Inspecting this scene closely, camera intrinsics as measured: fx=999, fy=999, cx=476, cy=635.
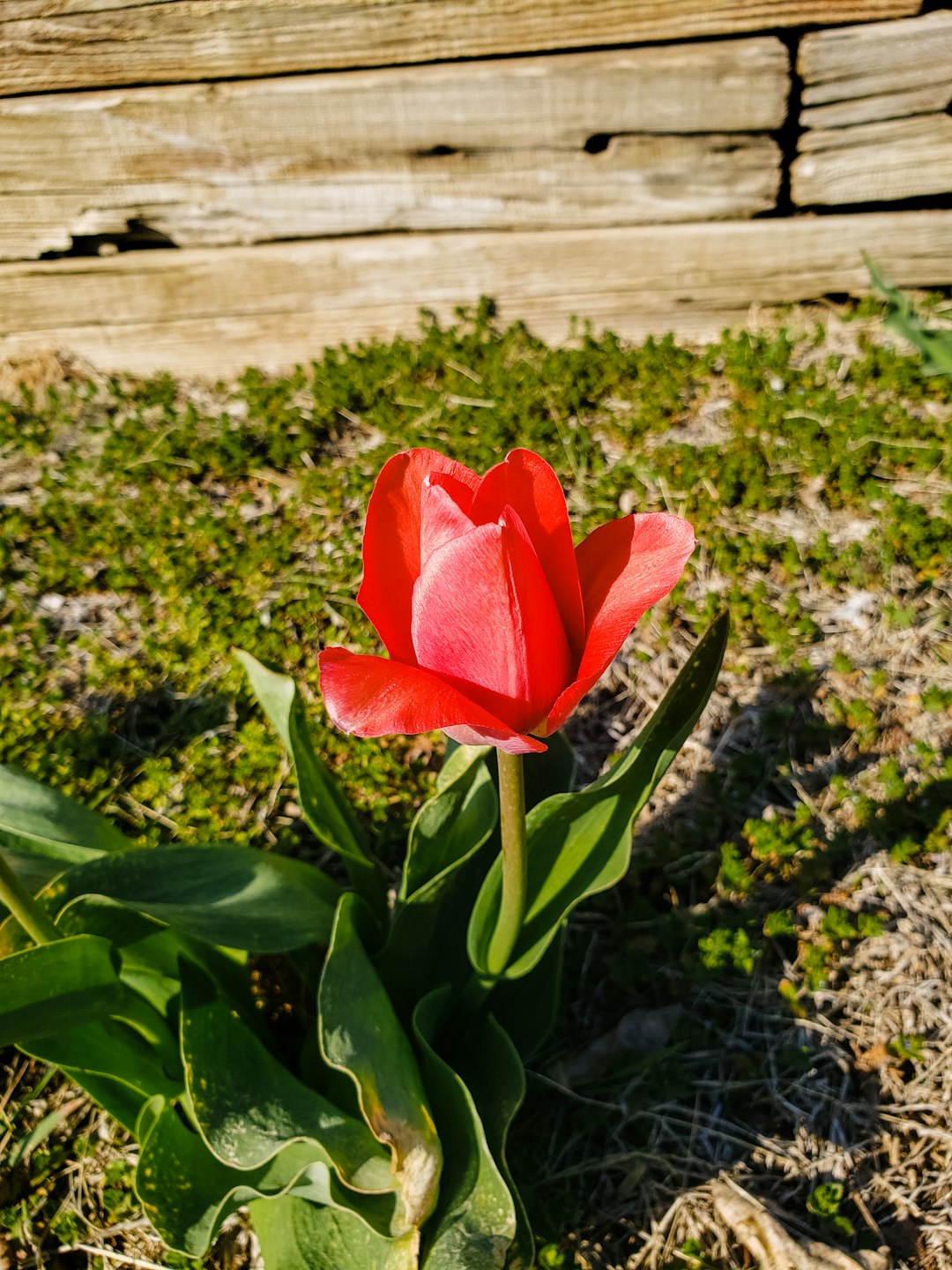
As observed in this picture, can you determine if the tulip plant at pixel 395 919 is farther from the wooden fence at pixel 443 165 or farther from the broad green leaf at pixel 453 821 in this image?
the wooden fence at pixel 443 165

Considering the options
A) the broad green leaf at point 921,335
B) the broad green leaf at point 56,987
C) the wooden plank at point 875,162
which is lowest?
the broad green leaf at point 56,987

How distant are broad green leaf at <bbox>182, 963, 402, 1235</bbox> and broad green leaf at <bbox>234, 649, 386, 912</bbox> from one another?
0.96 ft

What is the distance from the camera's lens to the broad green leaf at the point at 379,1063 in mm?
1271

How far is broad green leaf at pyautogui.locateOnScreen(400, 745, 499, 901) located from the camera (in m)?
1.52

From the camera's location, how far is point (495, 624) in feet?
3.09

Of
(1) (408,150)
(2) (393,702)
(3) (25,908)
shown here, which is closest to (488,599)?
(2) (393,702)

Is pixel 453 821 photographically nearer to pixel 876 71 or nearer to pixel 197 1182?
pixel 197 1182

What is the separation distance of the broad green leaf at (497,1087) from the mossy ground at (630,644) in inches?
7.9

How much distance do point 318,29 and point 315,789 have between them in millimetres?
2341

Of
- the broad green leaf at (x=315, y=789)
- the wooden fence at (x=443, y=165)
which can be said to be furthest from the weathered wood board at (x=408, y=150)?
the broad green leaf at (x=315, y=789)

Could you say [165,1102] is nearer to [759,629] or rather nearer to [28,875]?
[28,875]

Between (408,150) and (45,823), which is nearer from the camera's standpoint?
(45,823)

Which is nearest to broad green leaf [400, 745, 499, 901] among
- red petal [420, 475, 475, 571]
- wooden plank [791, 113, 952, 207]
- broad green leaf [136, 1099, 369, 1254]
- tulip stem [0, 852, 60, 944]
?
broad green leaf [136, 1099, 369, 1254]

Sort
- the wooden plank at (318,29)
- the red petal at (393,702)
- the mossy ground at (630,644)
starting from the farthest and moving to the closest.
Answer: the wooden plank at (318,29)
the mossy ground at (630,644)
the red petal at (393,702)
